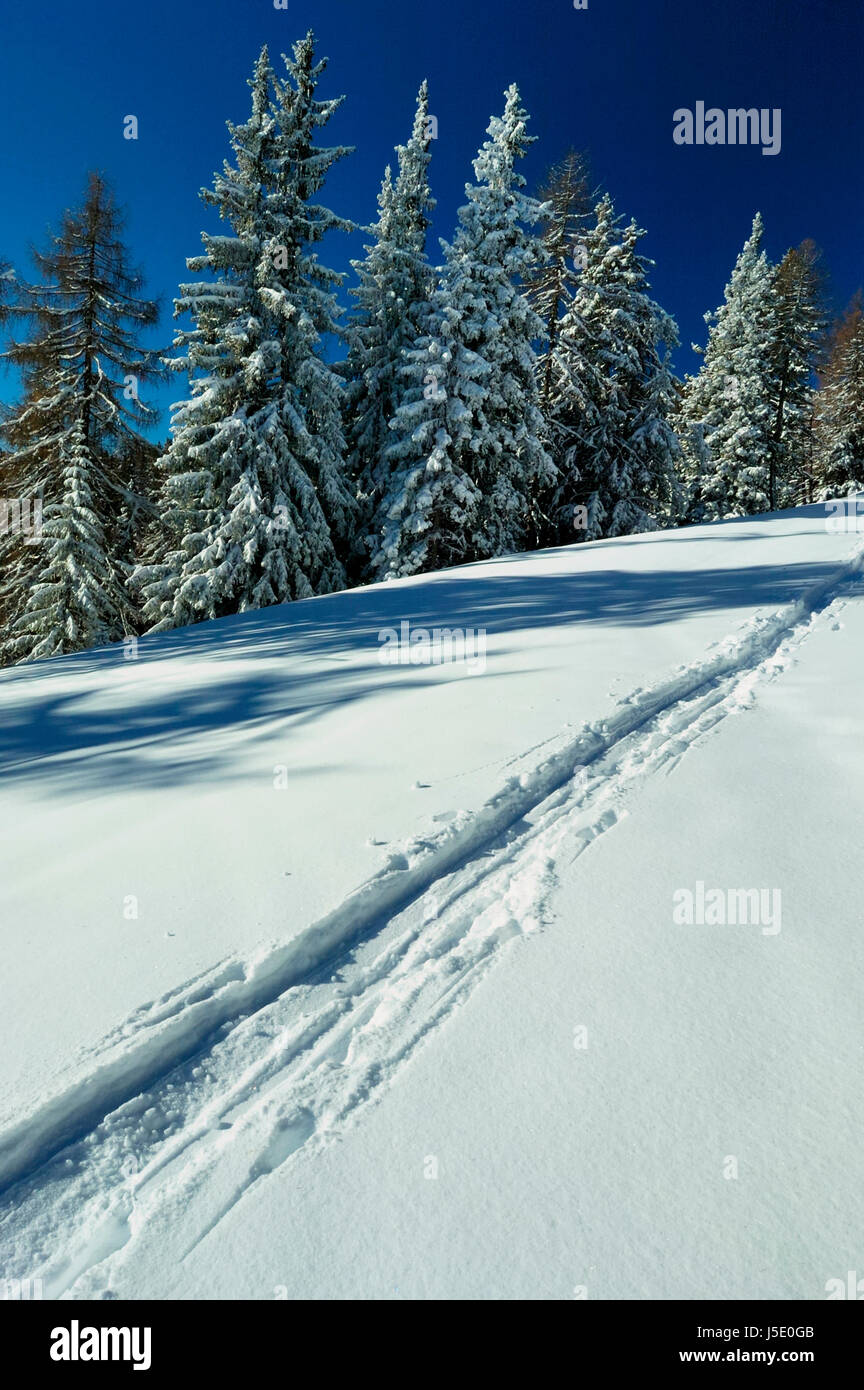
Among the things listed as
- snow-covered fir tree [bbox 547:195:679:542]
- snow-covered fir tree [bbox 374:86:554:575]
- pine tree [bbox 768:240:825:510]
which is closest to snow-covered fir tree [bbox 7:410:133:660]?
snow-covered fir tree [bbox 374:86:554:575]

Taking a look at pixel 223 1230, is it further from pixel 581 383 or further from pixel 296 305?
pixel 581 383

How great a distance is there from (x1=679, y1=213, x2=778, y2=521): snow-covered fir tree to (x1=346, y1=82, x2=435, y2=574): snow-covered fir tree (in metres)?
11.3

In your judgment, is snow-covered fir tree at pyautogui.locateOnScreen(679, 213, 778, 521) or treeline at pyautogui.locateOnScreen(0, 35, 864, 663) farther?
snow-covered fir tree at pyautogui.locateOnScreen(679, 213, 778, 521)

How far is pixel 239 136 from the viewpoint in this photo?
1404 centimetres

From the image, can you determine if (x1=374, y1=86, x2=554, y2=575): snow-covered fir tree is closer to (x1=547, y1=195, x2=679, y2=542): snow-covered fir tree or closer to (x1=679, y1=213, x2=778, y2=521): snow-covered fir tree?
(x1=547, y1=195, x2=679, y2=542): snow-covered fir tree

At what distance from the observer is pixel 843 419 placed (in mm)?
29656

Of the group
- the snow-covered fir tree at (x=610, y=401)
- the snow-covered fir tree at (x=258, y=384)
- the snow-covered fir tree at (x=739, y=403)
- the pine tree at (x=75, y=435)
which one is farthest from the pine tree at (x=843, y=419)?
the pine tree at (x=75, y=435)

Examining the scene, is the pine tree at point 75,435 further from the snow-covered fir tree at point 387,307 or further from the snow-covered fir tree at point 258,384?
the snow-covered fir tree at point 387,307

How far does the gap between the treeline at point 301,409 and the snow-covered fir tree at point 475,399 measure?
0.19 ft

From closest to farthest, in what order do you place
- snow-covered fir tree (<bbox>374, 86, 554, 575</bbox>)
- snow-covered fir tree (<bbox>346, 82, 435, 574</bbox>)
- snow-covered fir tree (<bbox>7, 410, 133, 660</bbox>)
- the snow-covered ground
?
the snow-covered ground < snow-covered fir tree (<bbox>7, 410, 133, 660</bbox>) < snow-covered fir tree (<bbox>374, 86, 554, 575</bbox>) < snow-covered fir tree (<bbox>346, 82, 435, 574</bbox>)

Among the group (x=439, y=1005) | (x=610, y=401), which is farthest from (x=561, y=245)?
(x=439, y=1005)

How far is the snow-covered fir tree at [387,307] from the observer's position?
16.9 metres

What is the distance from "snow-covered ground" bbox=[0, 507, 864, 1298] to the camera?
1.44 metres
